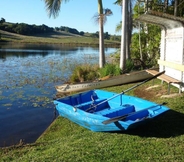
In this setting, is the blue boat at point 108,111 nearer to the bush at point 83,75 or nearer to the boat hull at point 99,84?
the boat hull at point 99,84

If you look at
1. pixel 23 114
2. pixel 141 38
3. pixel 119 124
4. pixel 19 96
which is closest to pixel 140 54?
pixel 141 38

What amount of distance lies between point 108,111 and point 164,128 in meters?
1.80

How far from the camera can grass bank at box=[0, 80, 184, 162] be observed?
15.5 ft

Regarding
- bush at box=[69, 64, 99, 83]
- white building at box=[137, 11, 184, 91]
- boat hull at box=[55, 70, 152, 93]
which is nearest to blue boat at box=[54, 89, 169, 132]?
white building at box=[137, 11, 184, 91]

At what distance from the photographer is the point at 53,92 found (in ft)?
43.6

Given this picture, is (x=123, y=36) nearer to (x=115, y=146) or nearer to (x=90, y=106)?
(x=90, y=106)

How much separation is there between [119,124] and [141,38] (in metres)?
13.4

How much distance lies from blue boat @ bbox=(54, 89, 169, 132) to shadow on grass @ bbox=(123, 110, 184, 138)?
0.92ft

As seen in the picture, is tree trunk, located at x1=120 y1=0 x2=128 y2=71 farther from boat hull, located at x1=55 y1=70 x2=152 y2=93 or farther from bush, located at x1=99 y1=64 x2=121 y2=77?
boat hull, located at x1=55 y1=70 x2=152 y2=93

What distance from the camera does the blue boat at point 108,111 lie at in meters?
5.99

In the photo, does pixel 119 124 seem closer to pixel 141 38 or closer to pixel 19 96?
pixel 19 96

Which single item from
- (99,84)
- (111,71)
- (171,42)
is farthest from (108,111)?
(111,71)

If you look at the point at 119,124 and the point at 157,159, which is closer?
the point at 157,159

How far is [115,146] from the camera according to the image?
516cm
